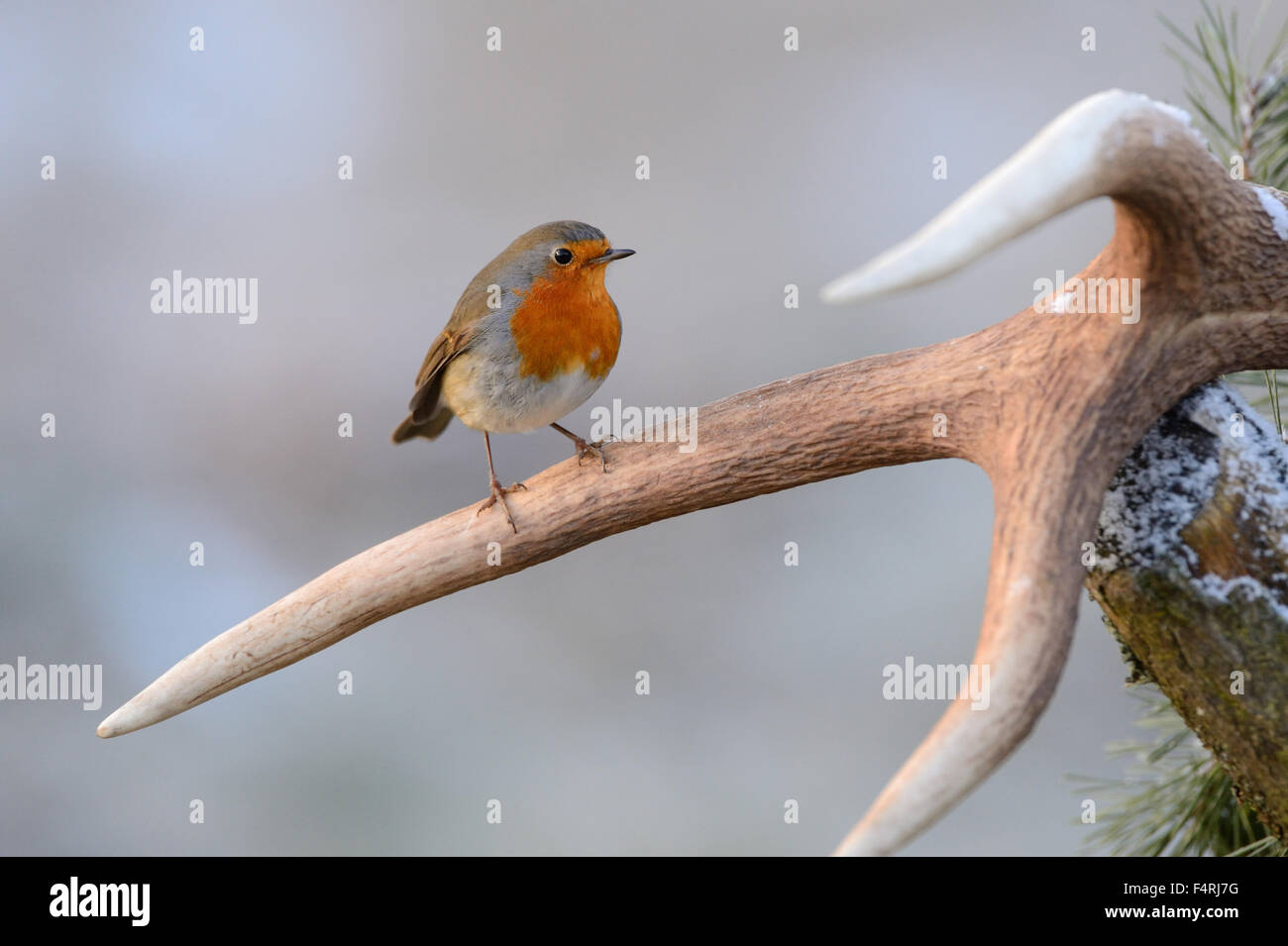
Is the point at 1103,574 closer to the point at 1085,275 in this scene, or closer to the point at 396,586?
the point at 1085,275

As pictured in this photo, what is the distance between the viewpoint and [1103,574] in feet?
3.77

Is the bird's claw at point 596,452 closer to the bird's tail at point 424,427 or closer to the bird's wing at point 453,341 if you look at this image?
the bird's wing at point 453,341

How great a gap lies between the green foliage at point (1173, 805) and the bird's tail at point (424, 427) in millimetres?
1289

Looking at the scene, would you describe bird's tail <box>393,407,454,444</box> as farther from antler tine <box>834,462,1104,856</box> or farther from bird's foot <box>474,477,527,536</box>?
antler tine <box>834,462,1104,856</box>

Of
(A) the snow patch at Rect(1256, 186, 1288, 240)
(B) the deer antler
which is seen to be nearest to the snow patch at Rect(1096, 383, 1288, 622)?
(B) the deer antler

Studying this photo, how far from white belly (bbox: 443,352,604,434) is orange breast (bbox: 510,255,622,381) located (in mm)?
18

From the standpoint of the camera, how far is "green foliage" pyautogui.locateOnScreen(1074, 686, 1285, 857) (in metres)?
1.46

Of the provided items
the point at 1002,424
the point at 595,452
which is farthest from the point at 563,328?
the point at 1002,424

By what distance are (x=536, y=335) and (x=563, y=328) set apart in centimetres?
5

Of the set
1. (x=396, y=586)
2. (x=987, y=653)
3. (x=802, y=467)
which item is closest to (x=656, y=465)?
(x=802, y=467)

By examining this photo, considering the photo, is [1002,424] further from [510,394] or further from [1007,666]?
[510,394]

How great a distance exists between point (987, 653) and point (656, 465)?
54 centimetres

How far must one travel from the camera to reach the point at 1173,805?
1.54 metres
